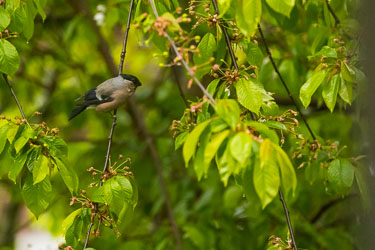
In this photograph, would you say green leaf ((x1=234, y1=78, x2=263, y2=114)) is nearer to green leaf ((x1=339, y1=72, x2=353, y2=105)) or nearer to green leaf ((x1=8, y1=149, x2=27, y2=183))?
green leaf ((x1=339, y1=72, x2=353, y2=105))

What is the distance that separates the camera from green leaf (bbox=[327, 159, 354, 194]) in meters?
2.81

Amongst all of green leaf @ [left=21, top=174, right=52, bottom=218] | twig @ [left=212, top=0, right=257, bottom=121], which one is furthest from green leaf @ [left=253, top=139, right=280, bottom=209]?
green leaf @ [left=21, top=174, right=52, bottom=218]

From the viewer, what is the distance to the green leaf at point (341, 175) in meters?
2.81

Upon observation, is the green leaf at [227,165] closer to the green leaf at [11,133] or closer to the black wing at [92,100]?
the green leaf at [11,133]

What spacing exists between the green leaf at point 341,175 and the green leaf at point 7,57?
4.86 feet

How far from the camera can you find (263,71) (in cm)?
390

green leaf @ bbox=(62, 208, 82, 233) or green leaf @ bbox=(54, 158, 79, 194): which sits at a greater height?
green leaf @ bbox=(54, 158, 79, 194)

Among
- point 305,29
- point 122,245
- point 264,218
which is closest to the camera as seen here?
point 305,29

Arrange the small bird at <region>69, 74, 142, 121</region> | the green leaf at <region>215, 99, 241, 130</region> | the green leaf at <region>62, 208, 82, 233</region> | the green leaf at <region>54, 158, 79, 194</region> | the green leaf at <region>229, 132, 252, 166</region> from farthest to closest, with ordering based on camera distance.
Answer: the small bird at <region>69, 74, 142, 121</region> → the green leaf at <region>54, 158, 79, 194</region> → the green leaf at <region>62, 208, 82, 233</region> → the green leaf at <region>215, 99, 241, 130</region> → the green leaf at <region>229, 132, 252, 166</region>

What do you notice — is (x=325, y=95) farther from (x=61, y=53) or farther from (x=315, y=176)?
(x=61, y=53)

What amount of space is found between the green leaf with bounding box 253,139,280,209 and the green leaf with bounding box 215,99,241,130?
0.12 metres

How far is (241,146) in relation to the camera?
1797 mm

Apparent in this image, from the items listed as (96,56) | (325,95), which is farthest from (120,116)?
(325,95)

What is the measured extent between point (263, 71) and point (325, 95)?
1.26 metres
